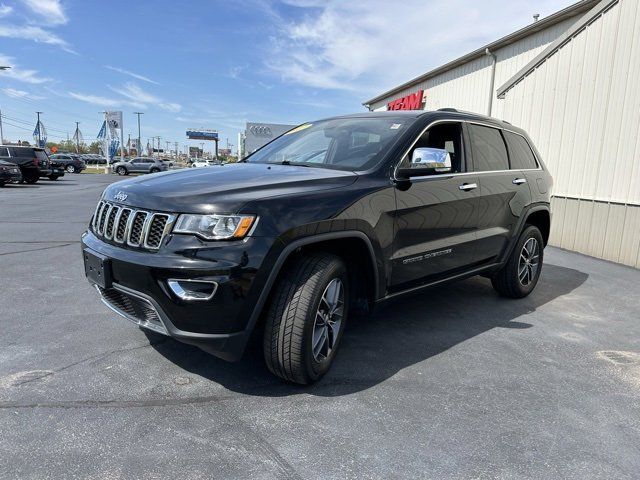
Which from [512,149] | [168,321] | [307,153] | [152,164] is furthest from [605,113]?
[152,164]

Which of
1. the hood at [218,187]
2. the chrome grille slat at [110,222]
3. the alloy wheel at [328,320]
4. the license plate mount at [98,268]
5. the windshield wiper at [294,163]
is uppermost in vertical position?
the windshield wiper at [294,163]

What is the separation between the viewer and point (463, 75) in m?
16.1

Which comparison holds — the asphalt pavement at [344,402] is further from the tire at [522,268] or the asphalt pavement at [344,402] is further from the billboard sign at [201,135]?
the billboard sign at [201,135]

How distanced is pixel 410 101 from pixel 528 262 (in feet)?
55.8

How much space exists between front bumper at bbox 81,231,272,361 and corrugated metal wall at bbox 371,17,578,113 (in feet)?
39.2

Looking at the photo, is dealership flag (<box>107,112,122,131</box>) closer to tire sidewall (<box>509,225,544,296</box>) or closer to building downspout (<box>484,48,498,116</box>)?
building downspout (<box>484,48,498,116</box>)

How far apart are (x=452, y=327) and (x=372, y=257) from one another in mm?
1492

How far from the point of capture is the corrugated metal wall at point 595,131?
23.9 feet

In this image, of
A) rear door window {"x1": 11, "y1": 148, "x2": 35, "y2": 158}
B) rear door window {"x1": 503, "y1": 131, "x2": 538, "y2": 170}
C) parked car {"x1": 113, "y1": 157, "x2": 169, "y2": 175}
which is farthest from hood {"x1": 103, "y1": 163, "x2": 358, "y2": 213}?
parked car {"x1": 113, "y1": 157, "x2": 169, "y2": 175}

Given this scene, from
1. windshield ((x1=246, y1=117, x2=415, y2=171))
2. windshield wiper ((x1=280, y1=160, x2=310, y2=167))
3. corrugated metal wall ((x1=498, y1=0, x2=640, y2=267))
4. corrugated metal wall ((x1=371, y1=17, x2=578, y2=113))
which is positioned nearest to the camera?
windshield ((x1=246, y1=117, x2=415, y2=171))

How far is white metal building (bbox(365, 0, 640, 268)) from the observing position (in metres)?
7.29

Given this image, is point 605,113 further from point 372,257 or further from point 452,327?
point 372,257

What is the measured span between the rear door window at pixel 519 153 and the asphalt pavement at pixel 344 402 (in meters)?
1.56

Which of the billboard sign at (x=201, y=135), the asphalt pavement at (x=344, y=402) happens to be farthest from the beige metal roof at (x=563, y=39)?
the billboard sign at (x=201, y=135)
